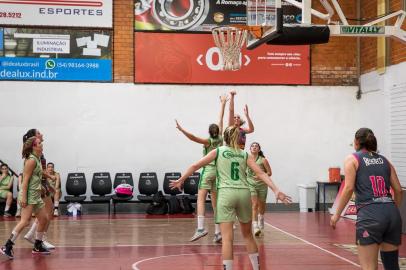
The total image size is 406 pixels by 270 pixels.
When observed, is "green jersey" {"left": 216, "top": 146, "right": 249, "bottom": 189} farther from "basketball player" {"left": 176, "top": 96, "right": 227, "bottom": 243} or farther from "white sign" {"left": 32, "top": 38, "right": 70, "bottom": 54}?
"white sign" {"left": 32, "top": 38, "right": 70, "bottom": 54}

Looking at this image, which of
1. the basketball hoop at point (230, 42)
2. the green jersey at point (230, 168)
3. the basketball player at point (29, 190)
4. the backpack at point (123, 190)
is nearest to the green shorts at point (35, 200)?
the basketball player at point (29, 190)

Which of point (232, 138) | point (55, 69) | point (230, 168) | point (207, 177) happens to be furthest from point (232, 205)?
point (55, 69)

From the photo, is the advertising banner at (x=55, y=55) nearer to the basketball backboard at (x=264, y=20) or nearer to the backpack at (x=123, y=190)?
the backpack at (x=123, y=190)

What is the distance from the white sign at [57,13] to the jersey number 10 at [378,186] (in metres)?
14.1

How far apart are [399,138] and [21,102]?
10938 millimetres

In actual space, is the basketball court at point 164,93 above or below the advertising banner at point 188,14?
below

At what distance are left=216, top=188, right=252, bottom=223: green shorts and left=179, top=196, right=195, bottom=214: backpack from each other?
10552 millimetres

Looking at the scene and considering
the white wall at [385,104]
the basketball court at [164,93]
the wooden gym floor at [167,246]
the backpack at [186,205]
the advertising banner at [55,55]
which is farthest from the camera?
the advertising banner at [55,55]

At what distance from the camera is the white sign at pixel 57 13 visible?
18.8 meters

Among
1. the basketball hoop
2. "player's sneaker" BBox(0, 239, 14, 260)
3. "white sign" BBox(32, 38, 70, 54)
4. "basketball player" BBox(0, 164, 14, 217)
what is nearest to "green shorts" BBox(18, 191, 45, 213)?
"player's sneaker" BBox(0, 239, 14, 260)

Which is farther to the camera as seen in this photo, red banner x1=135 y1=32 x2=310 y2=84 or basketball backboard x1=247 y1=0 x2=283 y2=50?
red banner x1=135 y1=32 x2=310 y2=84

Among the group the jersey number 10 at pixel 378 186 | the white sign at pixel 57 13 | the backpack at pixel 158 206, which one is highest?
the white sign at pixel 57 13

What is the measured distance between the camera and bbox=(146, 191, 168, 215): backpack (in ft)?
59.9

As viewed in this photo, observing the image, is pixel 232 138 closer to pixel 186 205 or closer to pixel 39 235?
pixel 39 235
